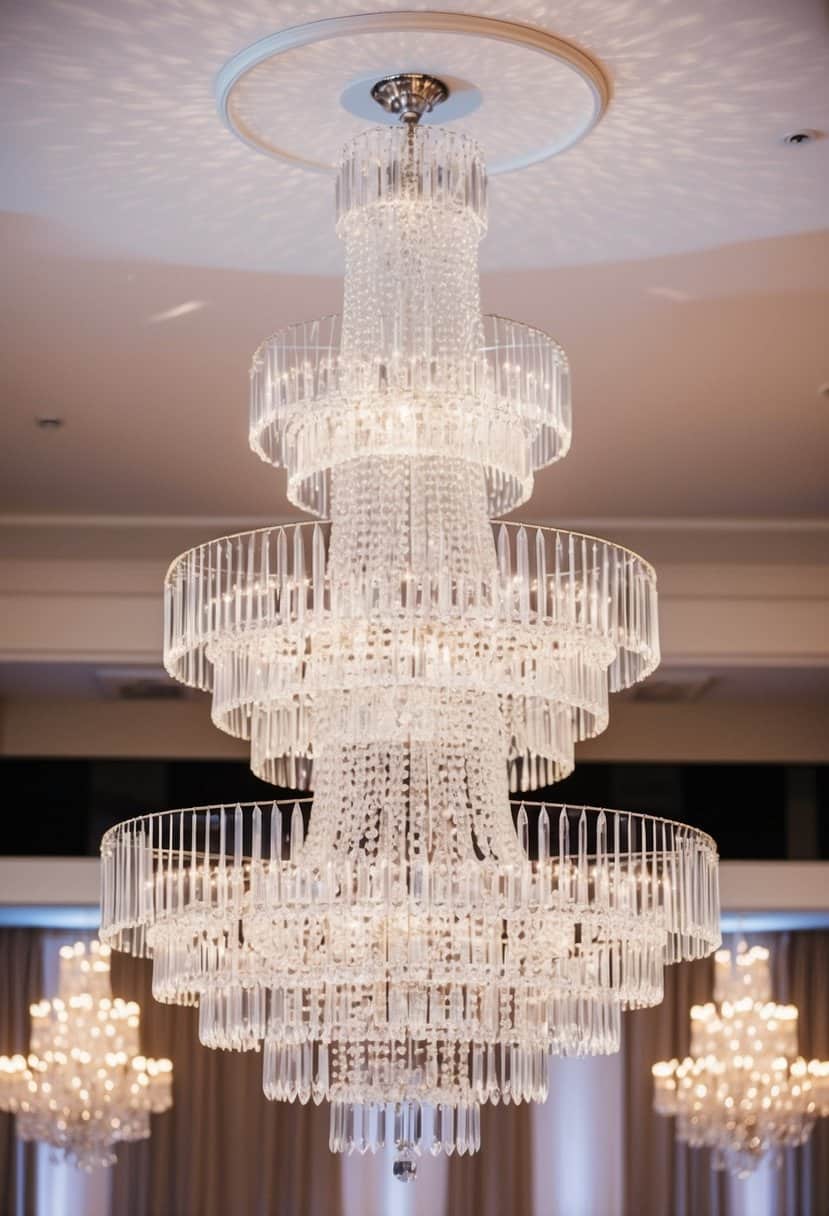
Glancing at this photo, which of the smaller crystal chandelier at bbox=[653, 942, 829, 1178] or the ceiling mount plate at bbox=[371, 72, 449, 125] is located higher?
the ceiling mount plate at bbox=[371, 72, 449, 125]

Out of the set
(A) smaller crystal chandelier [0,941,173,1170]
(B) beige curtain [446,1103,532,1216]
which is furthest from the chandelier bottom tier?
(B) beige curtain [446,1103,532,1216]

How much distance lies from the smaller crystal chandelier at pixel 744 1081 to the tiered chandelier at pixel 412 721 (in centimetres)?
578

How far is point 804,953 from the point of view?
44.8 ft

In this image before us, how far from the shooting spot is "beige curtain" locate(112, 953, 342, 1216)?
12898 mm

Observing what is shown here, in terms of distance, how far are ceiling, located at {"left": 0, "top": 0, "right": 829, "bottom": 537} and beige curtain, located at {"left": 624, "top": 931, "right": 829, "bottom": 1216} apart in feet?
14.0

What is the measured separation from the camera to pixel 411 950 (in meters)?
5.43

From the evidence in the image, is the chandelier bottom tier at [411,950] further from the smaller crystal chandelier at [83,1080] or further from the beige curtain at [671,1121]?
the beige curtain at [671,1121]

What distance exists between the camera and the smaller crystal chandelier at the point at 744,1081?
1148 centimetres

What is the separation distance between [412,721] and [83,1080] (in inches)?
260

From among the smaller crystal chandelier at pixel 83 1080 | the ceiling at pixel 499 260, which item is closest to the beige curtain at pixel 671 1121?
the smaller crystal chandelier at pixel 83 1080

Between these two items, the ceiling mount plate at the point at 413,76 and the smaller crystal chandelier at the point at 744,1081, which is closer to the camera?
the ceiling mount plate at the point at 413,76

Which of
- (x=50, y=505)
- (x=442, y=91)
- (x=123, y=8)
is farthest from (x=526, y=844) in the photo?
(x=50, y=505)

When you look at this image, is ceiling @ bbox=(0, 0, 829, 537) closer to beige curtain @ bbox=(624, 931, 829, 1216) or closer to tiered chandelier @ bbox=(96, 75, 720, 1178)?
tiered chandelier @ bbox=(96, 75, 720, 1178)

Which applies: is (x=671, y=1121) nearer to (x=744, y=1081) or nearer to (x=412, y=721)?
(x=744, y=1081)
